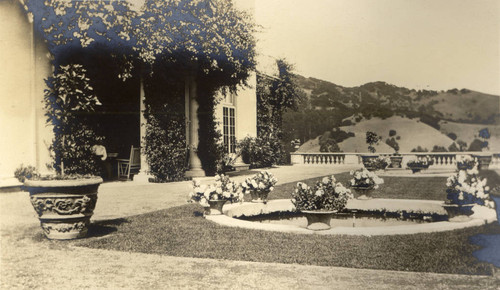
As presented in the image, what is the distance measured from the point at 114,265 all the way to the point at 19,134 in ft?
17.1

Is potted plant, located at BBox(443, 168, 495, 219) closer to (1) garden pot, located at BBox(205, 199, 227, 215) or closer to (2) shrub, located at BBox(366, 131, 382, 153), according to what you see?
(2) shrub, located at BBox(366, 131, 382, 153)

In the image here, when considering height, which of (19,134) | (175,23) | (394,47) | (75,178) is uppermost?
(175,23)

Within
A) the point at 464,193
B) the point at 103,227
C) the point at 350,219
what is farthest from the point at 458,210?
the point at 103,227

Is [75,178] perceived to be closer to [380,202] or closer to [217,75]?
[380,202]

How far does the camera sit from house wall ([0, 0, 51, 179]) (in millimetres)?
7848

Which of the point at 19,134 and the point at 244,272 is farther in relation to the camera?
the point at 19,134

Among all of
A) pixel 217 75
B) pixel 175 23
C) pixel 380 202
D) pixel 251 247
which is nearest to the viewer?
pixel 251 247

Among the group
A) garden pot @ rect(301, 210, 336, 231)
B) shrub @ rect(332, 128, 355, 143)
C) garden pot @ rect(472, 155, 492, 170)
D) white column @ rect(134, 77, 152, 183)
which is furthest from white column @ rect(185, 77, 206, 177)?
garden pot @ rect(472, 155, 492, 170)

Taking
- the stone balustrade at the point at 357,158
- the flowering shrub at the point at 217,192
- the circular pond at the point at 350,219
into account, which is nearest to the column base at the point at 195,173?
the stone balustrade at the point at 357,158

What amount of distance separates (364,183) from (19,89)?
5.88 m

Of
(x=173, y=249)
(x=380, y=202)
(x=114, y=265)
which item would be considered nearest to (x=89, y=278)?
(x=114, y=265)

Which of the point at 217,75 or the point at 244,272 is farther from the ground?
the point at 217,75

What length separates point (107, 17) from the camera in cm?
827

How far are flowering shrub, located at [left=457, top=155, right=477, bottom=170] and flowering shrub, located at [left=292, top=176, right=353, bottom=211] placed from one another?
131 cm
